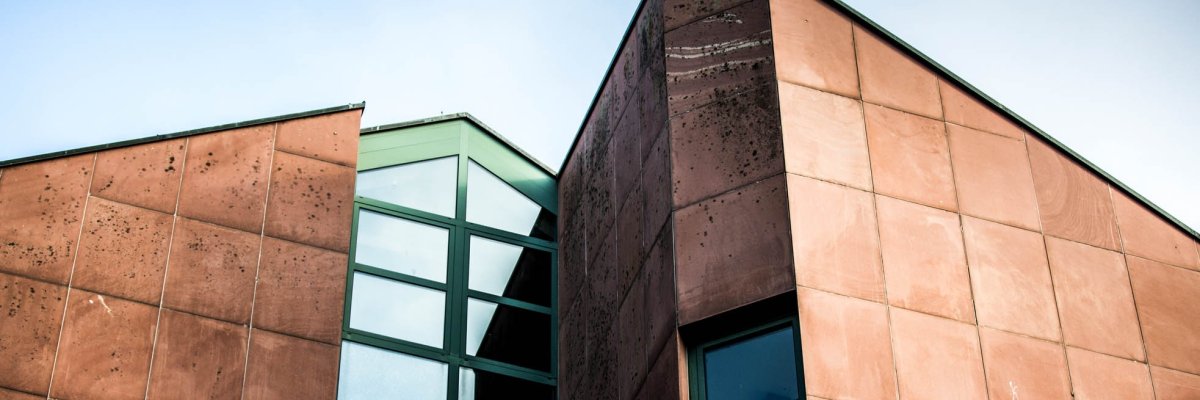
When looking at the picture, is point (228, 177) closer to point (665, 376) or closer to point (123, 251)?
point (123, 251)

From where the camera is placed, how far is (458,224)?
64.3ft

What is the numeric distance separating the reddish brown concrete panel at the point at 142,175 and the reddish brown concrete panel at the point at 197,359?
5.08ft

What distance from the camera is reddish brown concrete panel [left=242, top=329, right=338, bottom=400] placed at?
→ 1623 cm

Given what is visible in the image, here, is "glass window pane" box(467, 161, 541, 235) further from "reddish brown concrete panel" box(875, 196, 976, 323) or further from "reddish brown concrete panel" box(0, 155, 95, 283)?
Answer: "reddish brown concrete panel" box(875, 196, 976, 323)

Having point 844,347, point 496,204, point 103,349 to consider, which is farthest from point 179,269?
point 844,347

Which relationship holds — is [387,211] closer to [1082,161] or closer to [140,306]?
[140,306]

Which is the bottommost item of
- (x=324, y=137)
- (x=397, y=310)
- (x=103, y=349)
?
(x=103, y=349)

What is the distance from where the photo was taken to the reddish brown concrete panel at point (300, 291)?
16875mm

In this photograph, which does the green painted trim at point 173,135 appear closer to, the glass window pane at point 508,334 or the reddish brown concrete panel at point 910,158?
the glass window pane at point 508,334

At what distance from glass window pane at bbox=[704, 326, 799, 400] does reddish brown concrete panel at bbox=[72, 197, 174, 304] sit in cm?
675

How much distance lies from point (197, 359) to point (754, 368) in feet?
21.5

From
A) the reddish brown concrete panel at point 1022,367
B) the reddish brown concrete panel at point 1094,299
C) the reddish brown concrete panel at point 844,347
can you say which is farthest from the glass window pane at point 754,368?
the reddish brown concrete panel at point 1094,299

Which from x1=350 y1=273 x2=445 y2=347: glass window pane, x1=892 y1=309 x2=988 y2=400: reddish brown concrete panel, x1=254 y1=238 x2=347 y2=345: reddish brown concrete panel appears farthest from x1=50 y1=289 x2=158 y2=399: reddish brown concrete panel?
x1=892 y1=309 x2=988 y2=400: reddish brown concrete panel

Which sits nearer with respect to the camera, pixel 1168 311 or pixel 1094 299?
pixel 1094 299
